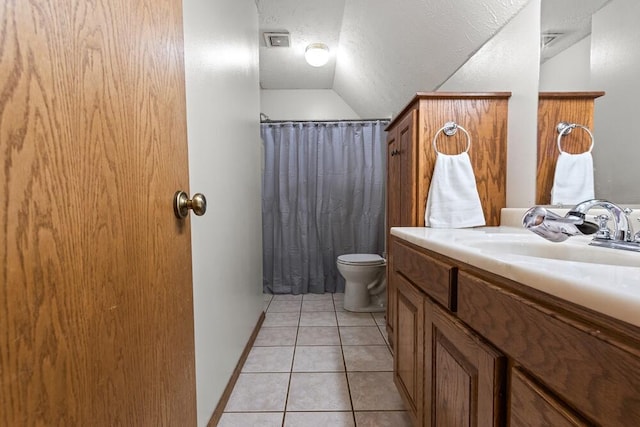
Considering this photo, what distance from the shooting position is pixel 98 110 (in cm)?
44

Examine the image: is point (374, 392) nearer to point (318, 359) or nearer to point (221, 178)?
point (318, 359)

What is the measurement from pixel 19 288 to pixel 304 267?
2.84 metres

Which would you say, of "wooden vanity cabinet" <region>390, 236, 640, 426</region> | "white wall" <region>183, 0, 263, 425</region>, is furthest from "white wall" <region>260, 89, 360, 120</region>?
"wooden vanity cabinet" <region>390, 236, 640, 426</region>

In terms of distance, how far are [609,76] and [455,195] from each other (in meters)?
0.62

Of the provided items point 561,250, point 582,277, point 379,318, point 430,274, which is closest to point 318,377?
point 379,318

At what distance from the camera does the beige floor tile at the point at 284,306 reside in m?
2.66

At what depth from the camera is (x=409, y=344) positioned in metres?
1.13

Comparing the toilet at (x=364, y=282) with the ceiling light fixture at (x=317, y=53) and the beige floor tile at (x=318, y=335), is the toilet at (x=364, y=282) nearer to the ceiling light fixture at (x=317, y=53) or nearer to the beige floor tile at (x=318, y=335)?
the beige floor tile at (x=318, y=335)

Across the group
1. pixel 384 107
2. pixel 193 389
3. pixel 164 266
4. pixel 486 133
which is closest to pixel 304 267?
pixel 384 107

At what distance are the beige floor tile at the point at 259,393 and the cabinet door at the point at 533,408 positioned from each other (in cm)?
116

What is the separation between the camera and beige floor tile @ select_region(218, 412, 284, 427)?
1.30 m

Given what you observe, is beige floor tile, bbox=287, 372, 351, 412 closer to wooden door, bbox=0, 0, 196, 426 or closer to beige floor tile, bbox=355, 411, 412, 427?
beige floor tile, bbox=355, 411, 412, 427

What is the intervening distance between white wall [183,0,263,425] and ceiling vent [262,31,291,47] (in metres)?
0.49

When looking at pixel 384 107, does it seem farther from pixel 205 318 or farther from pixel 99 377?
pixel 99 377
